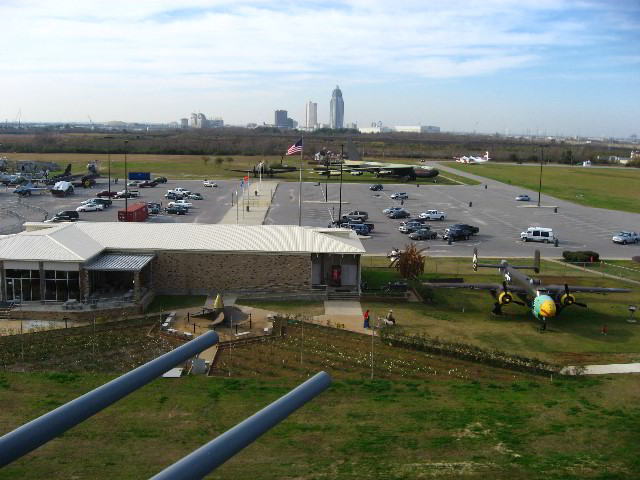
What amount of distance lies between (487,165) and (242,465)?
6005 inches

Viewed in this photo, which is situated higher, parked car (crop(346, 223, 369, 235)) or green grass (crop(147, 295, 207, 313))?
parked car (crop(346, 223, 369, 235))

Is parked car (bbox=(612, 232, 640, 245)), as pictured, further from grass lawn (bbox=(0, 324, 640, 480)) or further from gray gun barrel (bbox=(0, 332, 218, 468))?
gray gun barrel (bbox=(0, 332, 218, 468))

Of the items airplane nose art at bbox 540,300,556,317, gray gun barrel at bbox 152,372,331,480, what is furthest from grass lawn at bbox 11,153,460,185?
gray gun barrel at bbox 152,372,331,480

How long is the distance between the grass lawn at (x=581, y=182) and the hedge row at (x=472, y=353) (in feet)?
204

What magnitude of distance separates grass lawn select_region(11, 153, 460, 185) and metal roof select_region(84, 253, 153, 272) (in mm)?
75464

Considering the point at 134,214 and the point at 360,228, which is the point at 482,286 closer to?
the point at 360,228

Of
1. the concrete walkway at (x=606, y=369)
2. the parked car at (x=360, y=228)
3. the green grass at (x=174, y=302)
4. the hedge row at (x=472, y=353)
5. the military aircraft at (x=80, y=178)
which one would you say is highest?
the military aircraft at (x=80, y=178)

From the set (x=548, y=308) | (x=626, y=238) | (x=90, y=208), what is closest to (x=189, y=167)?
(x=90, y=208)

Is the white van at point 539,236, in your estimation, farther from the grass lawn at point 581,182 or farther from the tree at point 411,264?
the grass lawn at point 581,182

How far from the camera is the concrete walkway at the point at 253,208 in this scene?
69312 millimetres

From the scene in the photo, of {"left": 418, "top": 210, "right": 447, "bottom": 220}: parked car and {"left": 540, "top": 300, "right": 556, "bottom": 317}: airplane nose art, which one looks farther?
{"left": 418, "top": 210, "right": 447, "bottom": 220}: parked car

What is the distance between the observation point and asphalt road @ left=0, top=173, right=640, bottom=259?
6109 cm

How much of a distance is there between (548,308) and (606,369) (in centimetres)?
516

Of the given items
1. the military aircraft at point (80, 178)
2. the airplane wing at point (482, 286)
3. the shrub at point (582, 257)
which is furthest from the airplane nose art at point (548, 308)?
the military aircraft at point (80, 178)
